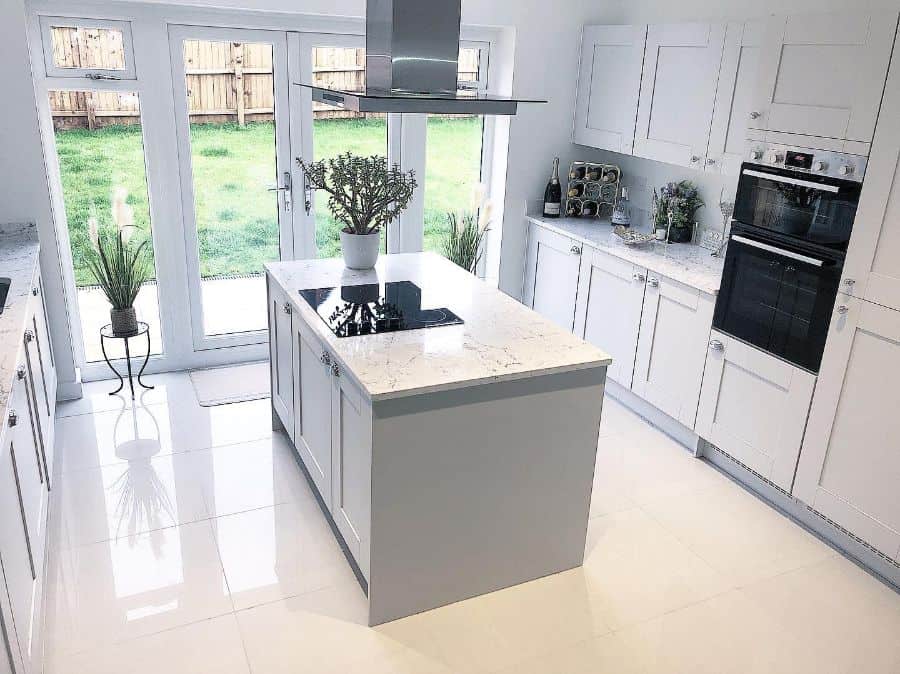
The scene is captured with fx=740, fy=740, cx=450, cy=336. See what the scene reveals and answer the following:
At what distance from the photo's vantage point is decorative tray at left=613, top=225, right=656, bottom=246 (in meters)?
4.29

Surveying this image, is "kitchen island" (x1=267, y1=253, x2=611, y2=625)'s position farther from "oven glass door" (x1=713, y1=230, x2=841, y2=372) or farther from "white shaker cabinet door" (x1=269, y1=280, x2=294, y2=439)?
"oven glass door" (x1=713, y1=230, x2=841, y2=372)

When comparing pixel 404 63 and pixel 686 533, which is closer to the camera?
pixel 404 63

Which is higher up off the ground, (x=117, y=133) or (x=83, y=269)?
(x=117, y=133)

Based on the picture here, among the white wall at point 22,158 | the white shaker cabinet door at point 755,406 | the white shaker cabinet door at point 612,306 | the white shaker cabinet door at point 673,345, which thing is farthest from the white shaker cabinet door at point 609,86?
the white wall at point 22,158

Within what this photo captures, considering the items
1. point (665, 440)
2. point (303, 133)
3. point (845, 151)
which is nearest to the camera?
point (845, 151)

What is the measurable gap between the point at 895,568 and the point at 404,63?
279cm

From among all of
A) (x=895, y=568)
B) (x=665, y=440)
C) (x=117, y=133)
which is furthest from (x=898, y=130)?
(x=117, y=133)

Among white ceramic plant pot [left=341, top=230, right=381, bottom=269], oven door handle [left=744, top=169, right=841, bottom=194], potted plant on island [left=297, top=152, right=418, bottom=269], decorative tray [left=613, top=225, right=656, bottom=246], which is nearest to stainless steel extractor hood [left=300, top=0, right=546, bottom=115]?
potted plant on island [left=297, top=152, right=418, bottom=269]

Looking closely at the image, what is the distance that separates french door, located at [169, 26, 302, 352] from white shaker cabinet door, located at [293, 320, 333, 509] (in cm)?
160

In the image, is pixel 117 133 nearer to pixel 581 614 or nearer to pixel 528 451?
pixel 528 451

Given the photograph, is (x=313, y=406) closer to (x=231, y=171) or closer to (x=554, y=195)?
(x=231, y=171)

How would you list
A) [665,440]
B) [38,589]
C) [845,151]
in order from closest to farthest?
[38,589] → [845,151] → [665,440]

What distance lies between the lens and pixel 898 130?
269cm

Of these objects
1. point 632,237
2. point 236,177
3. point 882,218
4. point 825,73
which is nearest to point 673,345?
point 632,237
